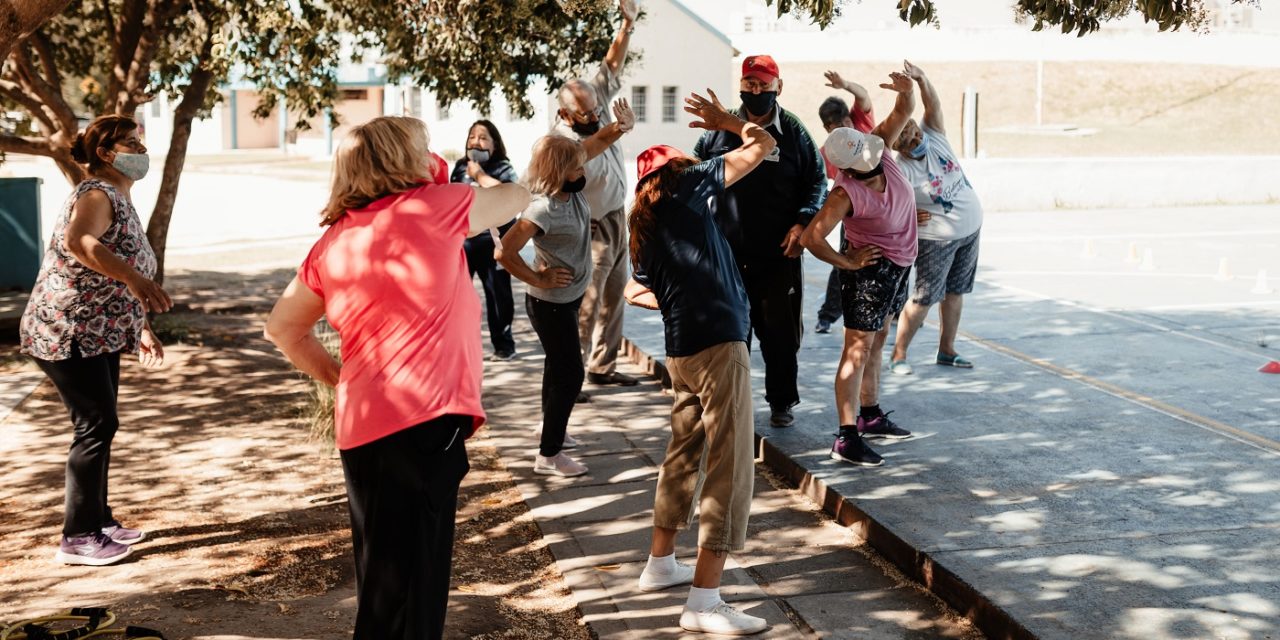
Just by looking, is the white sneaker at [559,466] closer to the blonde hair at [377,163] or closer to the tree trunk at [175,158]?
the blonde hair at [377,163]

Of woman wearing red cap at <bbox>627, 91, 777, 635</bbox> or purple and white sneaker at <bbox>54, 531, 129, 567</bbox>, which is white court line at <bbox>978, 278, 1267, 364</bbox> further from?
purple and white sneaker at <bbox>54, 531, 129, 567</bbox>

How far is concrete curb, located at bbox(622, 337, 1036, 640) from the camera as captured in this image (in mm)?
4492

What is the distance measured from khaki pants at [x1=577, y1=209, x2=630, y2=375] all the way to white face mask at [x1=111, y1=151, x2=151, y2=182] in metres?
3.21

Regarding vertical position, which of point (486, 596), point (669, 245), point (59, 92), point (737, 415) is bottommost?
point (486, 596)

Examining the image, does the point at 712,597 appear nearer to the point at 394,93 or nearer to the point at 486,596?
the point at 486,596

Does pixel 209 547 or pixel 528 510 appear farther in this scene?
pixel 528 510

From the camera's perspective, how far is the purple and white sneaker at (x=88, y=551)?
18.0 ft

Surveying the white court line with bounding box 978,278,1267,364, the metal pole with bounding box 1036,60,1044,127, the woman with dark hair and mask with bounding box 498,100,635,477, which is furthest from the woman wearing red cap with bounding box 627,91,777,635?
the metal pole with bounding box 1036,60,1044,127

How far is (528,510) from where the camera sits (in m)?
6.23

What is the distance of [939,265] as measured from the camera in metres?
8.28

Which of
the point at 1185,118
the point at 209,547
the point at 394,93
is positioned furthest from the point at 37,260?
the point at 1185,118

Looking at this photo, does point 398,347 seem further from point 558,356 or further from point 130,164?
point 558,356

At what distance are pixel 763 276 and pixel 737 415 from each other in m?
2.53

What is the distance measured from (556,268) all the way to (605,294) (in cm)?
211
